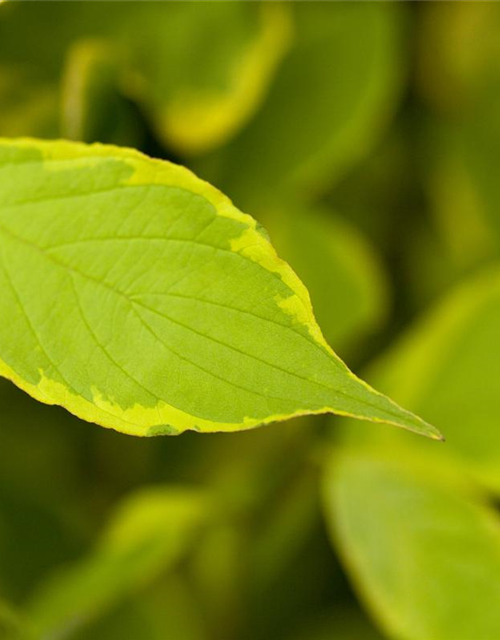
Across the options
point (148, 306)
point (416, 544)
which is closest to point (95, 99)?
point (148, 306)

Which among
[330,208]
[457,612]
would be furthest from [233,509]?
[330,208]

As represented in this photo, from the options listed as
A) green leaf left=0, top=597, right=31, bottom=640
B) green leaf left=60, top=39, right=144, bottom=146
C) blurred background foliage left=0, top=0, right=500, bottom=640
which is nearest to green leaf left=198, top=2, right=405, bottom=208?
blurred background foliage left=0, top=0, right=500, bottom=640

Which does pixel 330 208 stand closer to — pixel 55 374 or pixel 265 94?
pixel 265 94

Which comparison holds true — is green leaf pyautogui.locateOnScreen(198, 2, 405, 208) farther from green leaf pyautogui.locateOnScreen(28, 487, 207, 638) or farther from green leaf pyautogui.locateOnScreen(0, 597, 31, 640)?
green leaf pyautogui.locateOnScreen(0, 597, 31, 640)

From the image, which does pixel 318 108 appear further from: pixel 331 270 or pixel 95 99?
pixel 95 99

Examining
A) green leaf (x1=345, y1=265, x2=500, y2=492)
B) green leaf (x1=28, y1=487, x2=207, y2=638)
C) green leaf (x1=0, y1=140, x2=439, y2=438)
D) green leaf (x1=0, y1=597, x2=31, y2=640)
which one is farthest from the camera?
green leaf (x1=345, y1=265, x2=500, y2=492)

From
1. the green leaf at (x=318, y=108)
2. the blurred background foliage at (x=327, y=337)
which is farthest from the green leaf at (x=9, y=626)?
the green leaf at (x=318, y=108)
